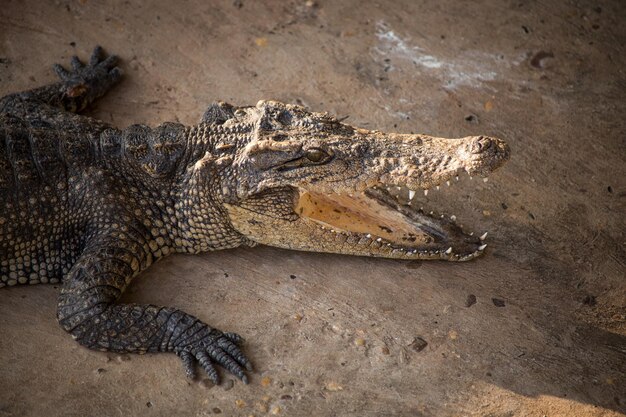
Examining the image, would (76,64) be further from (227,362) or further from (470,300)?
(470,300)

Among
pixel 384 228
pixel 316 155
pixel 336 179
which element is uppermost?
pixel 316 155

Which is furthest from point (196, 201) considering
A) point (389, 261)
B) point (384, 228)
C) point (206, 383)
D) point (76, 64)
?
point (76, 64)

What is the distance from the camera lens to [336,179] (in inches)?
157

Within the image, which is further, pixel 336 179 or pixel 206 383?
pixel 336 179

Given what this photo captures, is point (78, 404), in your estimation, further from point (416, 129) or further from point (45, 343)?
point (416, 129)

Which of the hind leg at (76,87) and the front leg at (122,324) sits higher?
the hind leg at (76,87)

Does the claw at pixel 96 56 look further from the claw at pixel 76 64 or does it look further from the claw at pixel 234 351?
the claw at pixel 234 351

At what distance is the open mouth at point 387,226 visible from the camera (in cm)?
426

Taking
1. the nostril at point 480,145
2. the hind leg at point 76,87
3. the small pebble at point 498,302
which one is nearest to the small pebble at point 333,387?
the small pebble at point 498,302

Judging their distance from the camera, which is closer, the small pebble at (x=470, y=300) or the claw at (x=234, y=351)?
the claw at (x=234, y=351)

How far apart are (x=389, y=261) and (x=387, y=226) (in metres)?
0.25

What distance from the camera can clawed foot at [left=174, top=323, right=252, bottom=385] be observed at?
380 cm

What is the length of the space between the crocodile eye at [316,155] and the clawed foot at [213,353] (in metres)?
1.16

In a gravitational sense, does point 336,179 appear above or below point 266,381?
above
